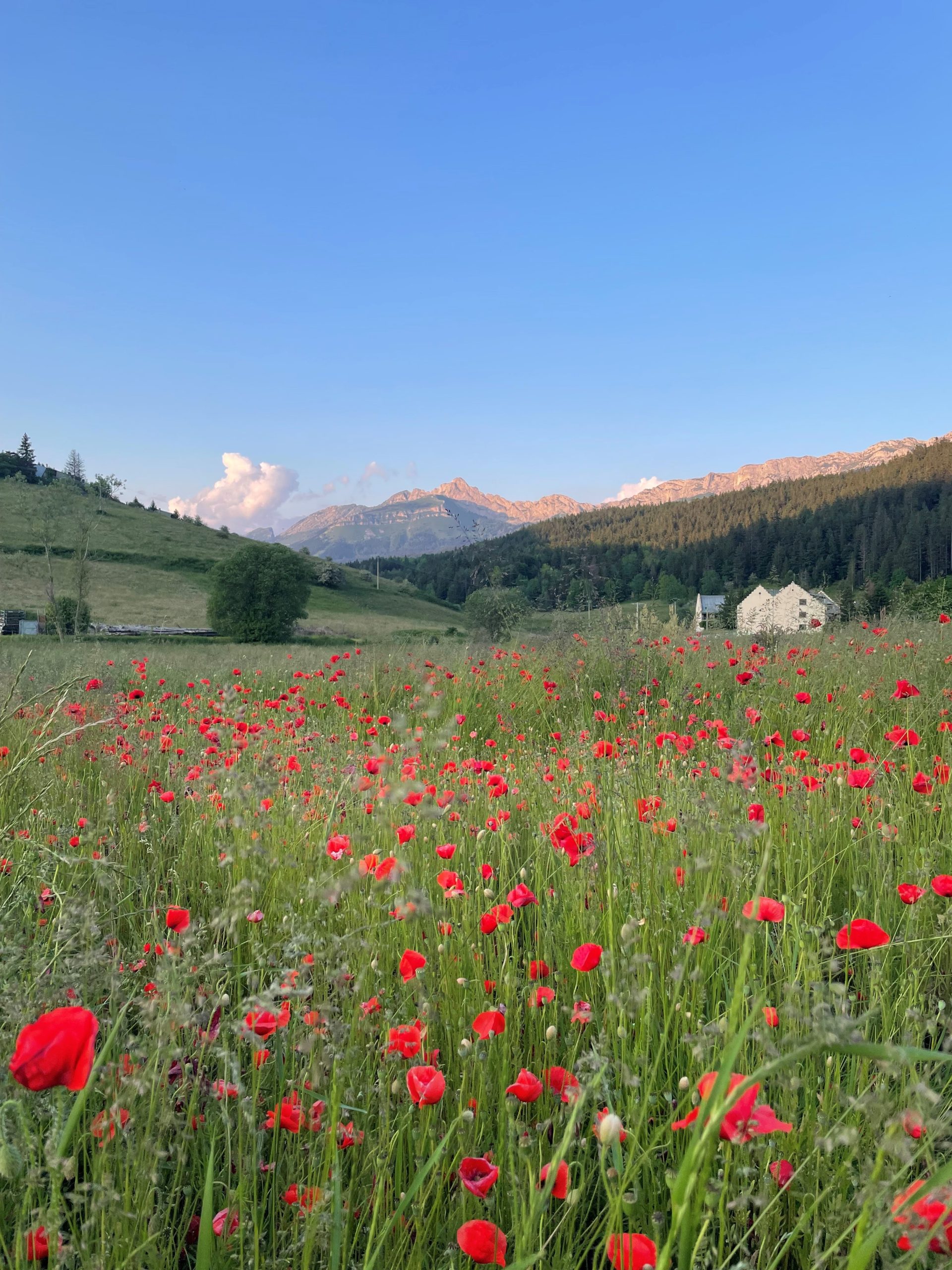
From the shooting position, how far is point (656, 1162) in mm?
1433

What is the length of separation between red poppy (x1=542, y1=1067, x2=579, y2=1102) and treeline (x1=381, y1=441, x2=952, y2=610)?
52654mm

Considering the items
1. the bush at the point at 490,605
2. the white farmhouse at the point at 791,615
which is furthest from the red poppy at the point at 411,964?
the bush at the point at 490,605

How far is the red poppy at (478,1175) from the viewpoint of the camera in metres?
0.93

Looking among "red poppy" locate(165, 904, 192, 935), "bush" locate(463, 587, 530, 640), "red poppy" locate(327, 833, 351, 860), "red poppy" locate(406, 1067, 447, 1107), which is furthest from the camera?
"bush" locate(463, 587, 530, 640)

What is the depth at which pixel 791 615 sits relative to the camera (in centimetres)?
2519

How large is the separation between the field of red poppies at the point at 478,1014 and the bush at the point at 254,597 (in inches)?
1735

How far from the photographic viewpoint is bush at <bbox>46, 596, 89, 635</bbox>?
36.3 m

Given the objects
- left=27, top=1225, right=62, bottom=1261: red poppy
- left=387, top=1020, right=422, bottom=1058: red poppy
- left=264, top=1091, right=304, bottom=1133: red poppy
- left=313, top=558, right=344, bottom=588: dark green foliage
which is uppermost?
left=313, top=558, right=344, bottom=588: dark green foliage

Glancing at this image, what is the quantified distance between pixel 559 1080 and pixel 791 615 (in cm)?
2640

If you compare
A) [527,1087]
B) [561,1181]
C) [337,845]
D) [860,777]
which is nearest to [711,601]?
[860,777]

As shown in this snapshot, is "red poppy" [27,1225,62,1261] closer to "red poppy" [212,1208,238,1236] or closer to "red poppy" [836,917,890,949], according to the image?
"red poppy" [212,1208,238,1236]

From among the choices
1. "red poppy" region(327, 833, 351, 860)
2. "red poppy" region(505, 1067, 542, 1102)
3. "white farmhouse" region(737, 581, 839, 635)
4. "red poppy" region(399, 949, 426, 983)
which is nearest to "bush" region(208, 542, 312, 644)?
"white farmhouse" region(737, 581, 839, 635)

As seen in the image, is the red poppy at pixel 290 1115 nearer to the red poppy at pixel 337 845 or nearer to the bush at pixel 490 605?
the red poppy at pixel 337 845

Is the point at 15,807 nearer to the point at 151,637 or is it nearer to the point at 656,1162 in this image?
the point at 656,1162
